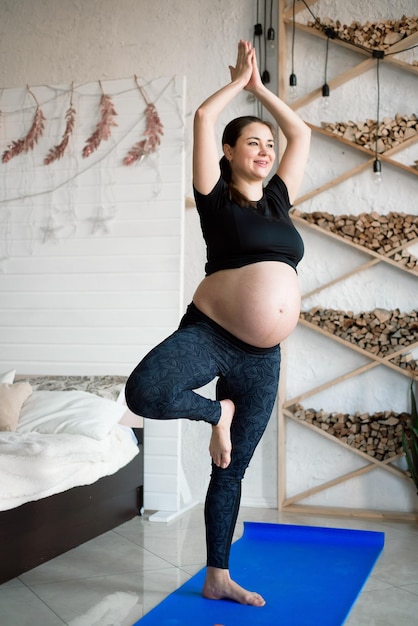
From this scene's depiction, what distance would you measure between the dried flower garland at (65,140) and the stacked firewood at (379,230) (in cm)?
161

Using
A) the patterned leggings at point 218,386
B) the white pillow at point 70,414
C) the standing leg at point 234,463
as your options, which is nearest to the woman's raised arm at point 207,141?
the patterned leggings at point 218,386

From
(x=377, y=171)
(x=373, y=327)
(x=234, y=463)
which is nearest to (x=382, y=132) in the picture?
(x=377, y=171)

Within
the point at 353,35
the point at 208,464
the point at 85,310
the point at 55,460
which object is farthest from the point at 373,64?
the point at 55,460

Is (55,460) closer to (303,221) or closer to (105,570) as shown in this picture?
(105,570)

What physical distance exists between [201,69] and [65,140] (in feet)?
3.11

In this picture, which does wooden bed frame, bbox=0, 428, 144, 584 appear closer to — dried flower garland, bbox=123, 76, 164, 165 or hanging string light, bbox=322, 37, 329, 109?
dried flower garland, bbox=123, 76, 164, 165

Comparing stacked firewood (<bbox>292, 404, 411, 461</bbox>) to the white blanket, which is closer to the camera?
the white blanket

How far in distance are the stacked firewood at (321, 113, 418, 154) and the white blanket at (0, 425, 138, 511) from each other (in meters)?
2.11

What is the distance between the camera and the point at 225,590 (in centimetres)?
244

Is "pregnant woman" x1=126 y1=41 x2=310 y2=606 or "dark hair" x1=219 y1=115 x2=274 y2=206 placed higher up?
"dark hair" x1=219 y1=115 x2=274 y2=206

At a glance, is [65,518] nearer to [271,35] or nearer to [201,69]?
[201,69]

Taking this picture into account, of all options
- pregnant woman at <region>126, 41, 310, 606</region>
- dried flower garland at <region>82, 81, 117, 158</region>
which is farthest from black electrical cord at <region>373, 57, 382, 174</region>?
pregnant woman at <region>126, 41, 310, 606</region>

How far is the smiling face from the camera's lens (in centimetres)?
249

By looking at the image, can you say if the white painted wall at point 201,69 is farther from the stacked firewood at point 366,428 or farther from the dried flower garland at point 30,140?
the dried flower garland at point 30,140
